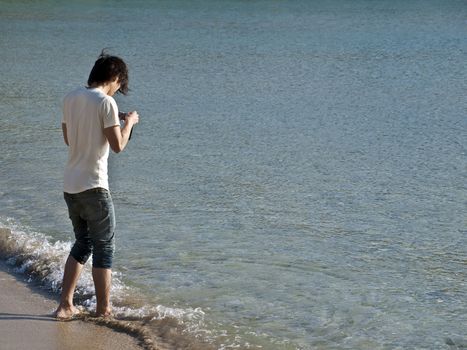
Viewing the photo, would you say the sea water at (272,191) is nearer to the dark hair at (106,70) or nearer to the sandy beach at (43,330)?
the sandy beach at (43,330)

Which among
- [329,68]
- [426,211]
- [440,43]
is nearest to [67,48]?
[329,68]

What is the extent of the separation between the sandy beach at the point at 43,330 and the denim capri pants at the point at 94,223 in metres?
0.33

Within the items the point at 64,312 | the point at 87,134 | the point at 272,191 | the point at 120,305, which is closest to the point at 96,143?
the point at 87,134

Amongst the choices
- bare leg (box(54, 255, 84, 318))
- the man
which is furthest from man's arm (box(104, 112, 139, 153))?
bare leg (box(54, 255, 84, 318))

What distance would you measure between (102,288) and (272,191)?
3233 millimetres

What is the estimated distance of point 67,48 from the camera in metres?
19.0

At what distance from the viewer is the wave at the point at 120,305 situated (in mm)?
5018

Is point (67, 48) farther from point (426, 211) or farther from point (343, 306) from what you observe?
point (343, 306)

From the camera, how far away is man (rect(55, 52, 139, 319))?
4848 mm

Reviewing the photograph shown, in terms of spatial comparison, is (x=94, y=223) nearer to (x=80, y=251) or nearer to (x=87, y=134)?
(x=80, y=251)

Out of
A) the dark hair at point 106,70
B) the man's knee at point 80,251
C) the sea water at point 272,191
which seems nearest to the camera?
the dark hair at point 106,70

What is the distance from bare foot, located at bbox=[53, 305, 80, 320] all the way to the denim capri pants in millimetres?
248

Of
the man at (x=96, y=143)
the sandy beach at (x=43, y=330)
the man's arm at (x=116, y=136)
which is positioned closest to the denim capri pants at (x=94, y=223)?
the man at (x=96, y=143)

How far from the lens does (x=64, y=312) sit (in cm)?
517
